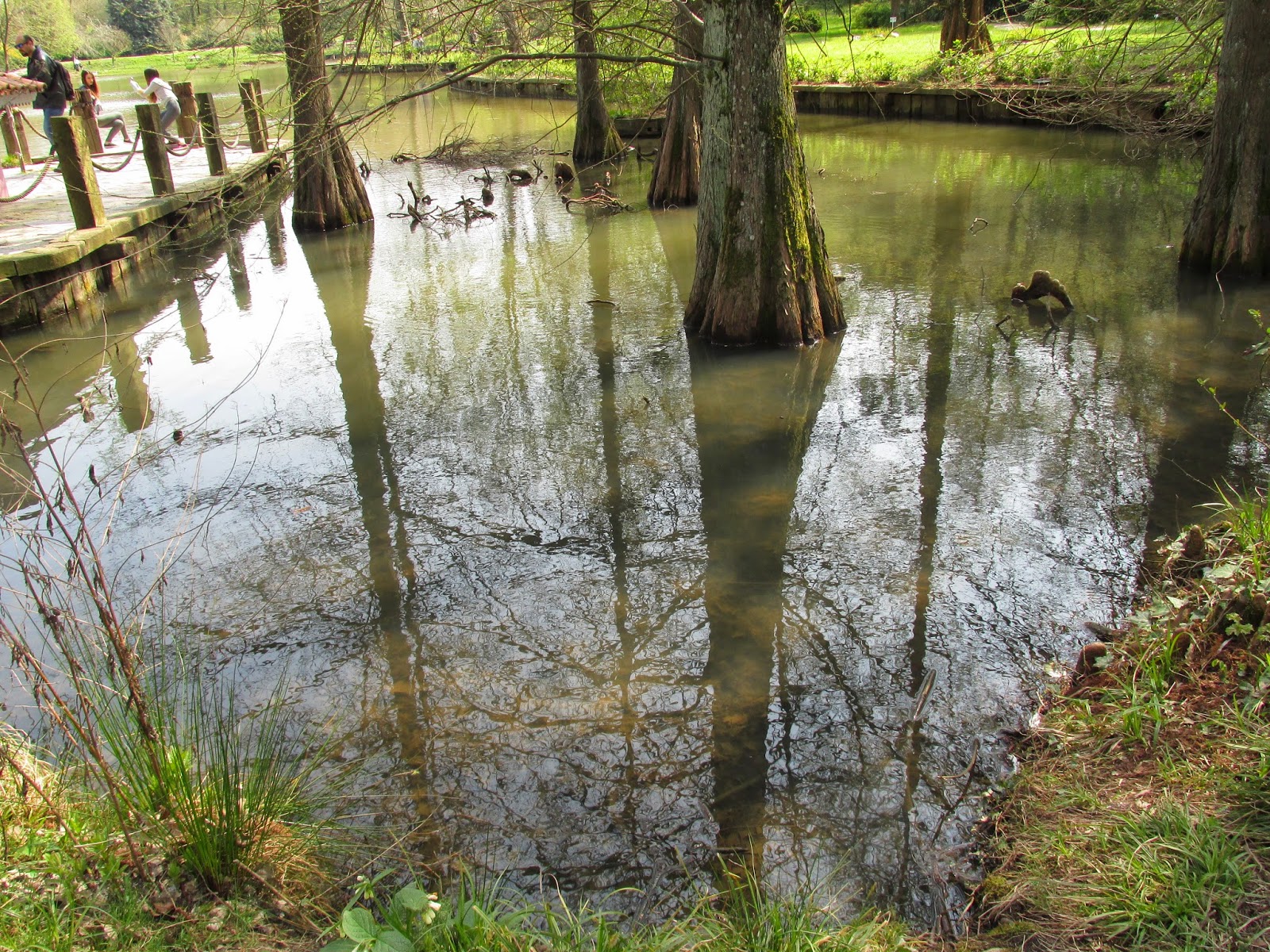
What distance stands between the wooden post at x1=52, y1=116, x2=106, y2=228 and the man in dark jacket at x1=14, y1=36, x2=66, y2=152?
10.8ft

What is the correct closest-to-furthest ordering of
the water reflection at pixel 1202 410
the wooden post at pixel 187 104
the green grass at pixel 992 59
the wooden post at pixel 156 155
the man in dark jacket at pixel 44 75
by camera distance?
the water reflection at pixel 1202 410 → the green grass at pixel 992 59 → the wooden post at pixel 156 155 → the man in dark jacket at pixel 44 75 → the wooden post at pixel 187 104

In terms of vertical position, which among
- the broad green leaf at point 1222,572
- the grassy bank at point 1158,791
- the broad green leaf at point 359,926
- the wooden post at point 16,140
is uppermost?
the wooden post at point 16,140

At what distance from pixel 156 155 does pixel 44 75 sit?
7.12 feet

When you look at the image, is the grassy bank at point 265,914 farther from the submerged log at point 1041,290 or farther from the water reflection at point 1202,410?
the submerged log at point 1041,290

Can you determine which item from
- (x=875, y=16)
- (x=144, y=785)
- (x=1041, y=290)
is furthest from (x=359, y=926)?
(x=875, y=16)

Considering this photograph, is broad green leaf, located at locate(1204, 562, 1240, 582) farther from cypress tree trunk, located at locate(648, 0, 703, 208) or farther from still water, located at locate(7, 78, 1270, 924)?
cypress tree trunk, located at locate(648, 0, 703, 208)

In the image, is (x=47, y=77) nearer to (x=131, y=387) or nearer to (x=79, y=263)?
(x=79, y=263)

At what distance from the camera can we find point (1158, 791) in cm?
282

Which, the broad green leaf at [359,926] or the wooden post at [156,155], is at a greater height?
the wooden post at [156,155]

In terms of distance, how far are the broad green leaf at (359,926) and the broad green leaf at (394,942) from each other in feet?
0.06

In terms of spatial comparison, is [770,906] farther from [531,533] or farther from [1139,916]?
[531,533]

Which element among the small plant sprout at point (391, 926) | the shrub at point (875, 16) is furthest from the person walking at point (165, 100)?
the shrub at point (875, 16)

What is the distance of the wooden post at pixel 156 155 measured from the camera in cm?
1245

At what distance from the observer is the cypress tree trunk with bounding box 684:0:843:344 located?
7.45m
